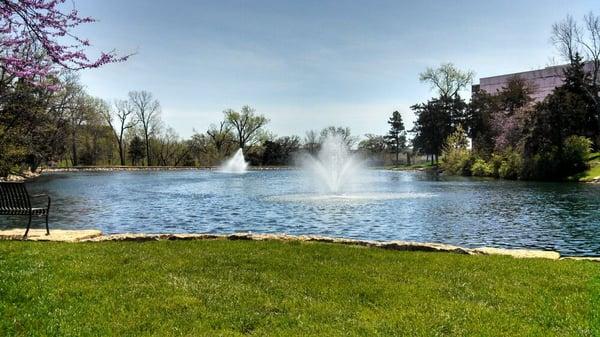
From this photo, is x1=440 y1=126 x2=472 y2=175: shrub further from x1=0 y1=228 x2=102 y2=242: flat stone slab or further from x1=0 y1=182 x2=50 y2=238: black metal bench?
x1=0 y1=182 x2=50 y2=238: black metal bench

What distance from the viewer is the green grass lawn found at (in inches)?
173

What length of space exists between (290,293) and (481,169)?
44889 mm

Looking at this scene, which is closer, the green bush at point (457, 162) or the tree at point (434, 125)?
the green bush at point (457, 162)

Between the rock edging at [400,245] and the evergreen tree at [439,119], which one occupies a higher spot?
the evergreen tree at [439,119]

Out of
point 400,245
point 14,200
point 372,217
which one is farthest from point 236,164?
point 400,245

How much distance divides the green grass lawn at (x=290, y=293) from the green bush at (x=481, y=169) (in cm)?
3986

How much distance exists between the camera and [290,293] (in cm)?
533

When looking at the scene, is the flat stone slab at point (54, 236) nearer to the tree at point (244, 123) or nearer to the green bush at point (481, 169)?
the green bush at point (481, 169)

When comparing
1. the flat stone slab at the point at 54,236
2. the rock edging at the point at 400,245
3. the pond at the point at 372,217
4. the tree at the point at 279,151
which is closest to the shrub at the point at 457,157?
the pond at the point at 372,217

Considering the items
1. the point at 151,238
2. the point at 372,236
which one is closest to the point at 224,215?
the point at 372,236

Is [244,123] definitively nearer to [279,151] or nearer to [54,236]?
[279,151]

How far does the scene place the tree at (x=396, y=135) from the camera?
93250 millimetres

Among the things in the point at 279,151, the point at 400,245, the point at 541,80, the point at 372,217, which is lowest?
the point at 372,217

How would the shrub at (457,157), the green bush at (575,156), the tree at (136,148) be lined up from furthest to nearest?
the tree at (136,148) → the shrub at (457,157) → the green bush at (575,156)
